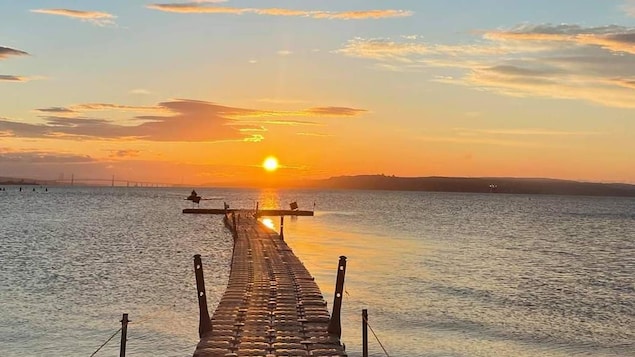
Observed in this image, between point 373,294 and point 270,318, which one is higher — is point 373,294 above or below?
below

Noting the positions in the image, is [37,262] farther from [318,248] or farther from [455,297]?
[455,297]

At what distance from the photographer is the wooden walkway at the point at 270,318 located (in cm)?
1546

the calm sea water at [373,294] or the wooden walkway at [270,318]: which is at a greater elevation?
the wooden walkway at [270,318]

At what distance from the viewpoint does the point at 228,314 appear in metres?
19.2

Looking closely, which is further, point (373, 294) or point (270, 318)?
point (373, 294)

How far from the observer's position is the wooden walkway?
50.7 ft

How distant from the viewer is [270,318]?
1873 cm

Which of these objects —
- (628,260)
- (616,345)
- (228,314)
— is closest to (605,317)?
(616,345)

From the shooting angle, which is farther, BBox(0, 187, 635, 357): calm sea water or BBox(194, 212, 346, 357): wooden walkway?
BBox(0, 187, 635, 357): calm sea water

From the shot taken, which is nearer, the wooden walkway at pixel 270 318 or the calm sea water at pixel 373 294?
the wooden walkway at pixel 270 318

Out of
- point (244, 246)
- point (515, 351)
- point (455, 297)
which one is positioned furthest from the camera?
point (244, 246)

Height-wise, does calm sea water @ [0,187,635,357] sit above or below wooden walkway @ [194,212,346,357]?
below

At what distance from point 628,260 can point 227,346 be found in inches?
2013

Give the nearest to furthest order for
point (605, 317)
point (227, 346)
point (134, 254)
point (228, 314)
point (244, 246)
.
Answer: point (227, 346)
point (228, 314)
point (605, 317)
point (244, 246)
point (134, 254)
